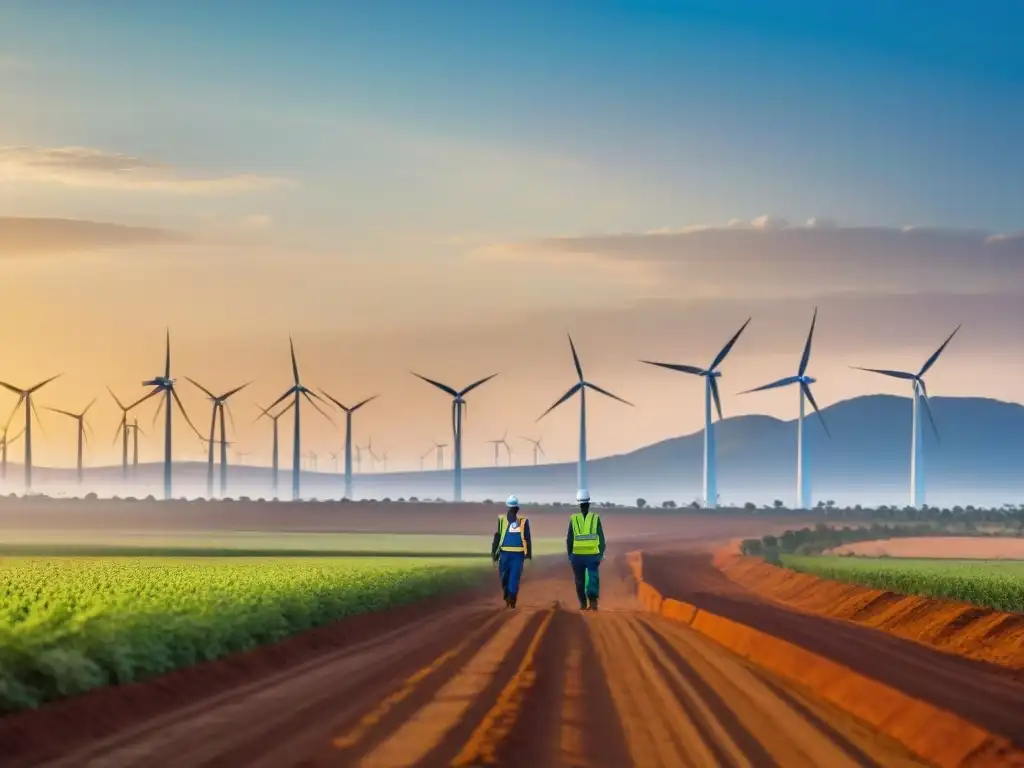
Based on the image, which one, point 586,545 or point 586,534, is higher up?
point 586,534

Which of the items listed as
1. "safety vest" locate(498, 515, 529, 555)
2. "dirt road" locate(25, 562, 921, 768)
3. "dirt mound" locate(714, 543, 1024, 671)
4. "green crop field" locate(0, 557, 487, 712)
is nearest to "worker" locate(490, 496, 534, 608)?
"safety vest" locate(498, 515, 529, 555)

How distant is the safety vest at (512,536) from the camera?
3859 centimetres

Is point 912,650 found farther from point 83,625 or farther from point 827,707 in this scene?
point 83,625

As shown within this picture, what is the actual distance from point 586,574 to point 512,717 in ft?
67.1

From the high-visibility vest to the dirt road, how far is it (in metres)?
9.07

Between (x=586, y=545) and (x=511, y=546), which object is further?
(x=511, y=546)

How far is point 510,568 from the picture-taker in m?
39.4

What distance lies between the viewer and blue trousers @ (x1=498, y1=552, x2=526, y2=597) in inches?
1543

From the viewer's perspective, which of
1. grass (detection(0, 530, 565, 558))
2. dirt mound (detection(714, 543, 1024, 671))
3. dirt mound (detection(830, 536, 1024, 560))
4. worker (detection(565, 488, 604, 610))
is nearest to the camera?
dirt mound (detection(714, 543, 1024, 671))

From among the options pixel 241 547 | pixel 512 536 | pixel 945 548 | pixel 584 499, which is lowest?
pixel 241 547

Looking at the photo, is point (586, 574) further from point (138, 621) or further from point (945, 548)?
point (945, 548)

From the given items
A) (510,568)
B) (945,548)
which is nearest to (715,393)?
(945,548)

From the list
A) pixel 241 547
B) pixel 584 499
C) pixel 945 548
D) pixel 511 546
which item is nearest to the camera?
pixel 584 499

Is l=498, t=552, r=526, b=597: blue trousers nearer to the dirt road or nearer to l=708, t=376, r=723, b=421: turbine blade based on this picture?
the dirt road
